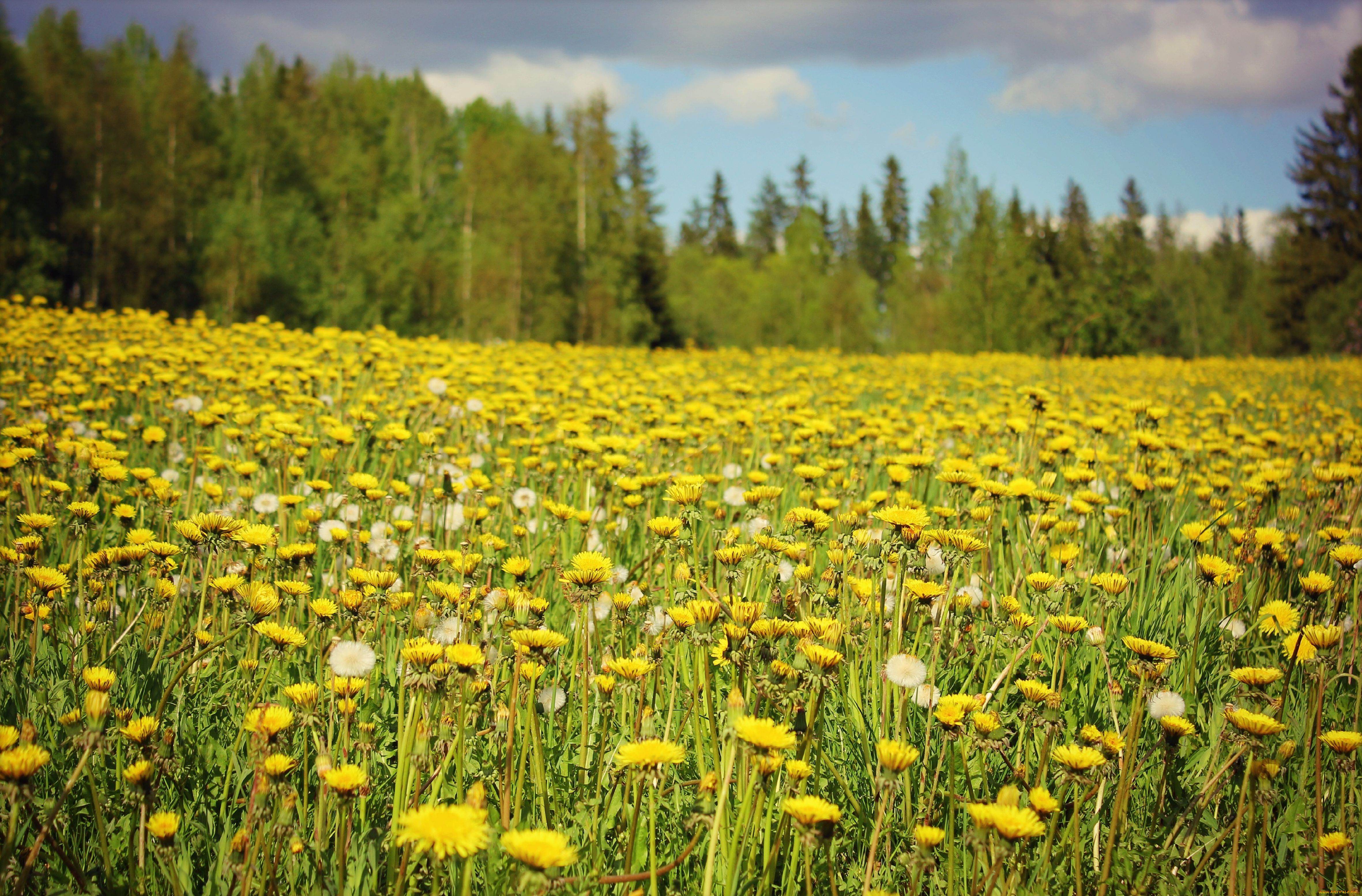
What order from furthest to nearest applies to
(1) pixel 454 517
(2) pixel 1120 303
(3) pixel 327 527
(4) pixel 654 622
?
(2) pixel 1120 303 → (1) pixel 454 517 → (3) pixel 327 527 → (4) pixel 654 622

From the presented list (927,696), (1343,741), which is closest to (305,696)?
(927,696)

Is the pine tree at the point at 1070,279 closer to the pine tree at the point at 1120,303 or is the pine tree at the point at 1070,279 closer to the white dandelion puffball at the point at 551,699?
the pine tree at the point at 1120,303

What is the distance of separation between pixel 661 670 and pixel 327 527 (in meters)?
1.23

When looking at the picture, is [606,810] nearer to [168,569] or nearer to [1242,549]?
[168,569]

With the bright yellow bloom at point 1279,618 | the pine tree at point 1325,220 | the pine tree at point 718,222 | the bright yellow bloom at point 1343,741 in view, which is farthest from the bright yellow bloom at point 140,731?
the pine tree at point 718,222

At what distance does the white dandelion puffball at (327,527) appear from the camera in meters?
2.33

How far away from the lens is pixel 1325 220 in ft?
122

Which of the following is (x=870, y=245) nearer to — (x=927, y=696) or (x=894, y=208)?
(x=894, y=208)

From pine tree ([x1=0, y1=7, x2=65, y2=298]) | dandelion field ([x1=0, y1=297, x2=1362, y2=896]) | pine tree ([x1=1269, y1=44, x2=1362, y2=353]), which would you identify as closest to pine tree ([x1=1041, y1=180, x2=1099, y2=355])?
pine tree ([x1=1269, y1=44, x2=1362, y2=353])

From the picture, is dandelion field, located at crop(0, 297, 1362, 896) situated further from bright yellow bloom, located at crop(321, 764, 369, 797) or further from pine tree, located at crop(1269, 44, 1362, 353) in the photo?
pine tree, located at crop(1269, 44, 1362, 353)

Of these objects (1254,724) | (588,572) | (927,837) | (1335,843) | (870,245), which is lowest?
(1335,843)

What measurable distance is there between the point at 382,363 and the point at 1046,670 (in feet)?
14.2

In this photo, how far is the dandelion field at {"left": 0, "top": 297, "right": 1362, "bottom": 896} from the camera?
1262 mm

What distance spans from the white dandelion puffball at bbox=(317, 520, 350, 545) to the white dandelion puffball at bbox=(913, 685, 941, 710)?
1.63 metres
